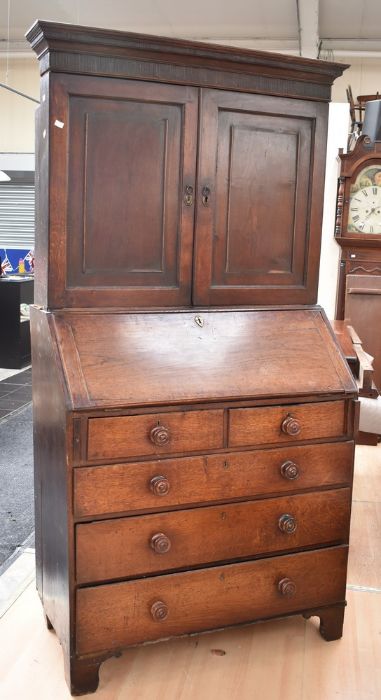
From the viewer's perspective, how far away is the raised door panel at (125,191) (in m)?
2.19

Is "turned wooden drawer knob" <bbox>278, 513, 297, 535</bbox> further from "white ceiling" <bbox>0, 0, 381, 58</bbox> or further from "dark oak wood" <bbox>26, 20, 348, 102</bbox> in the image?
"white ceiling" <bbox>0, 0, 381, 58</bbox>

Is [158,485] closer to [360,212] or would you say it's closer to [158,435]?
Answer: [158,435]

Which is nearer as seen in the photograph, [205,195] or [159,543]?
[159,543]

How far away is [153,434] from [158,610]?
1.88ft

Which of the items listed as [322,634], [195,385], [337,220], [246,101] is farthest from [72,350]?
[337,220]

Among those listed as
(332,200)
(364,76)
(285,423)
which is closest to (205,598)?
(285,423)

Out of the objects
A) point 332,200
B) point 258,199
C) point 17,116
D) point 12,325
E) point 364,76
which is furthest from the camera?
point 17,116

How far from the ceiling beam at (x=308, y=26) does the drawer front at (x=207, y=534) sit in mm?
6378

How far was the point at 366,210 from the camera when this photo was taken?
5965 millimetres

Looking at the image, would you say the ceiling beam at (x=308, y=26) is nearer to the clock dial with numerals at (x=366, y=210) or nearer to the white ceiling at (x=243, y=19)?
the white ceiling at (x=243, y=19)

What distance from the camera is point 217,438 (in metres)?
2.26

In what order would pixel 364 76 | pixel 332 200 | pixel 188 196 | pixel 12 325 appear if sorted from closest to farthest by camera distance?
pixel 188 196 → pixel 332 200 → pixel 12 325 → pixel 364 76

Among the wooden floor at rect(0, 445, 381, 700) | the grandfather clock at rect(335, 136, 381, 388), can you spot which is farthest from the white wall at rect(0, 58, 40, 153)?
the wooden floor at rect(0, 445, 381, 700)

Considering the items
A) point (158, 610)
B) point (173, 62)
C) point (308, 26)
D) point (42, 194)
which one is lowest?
point (158, 610)
